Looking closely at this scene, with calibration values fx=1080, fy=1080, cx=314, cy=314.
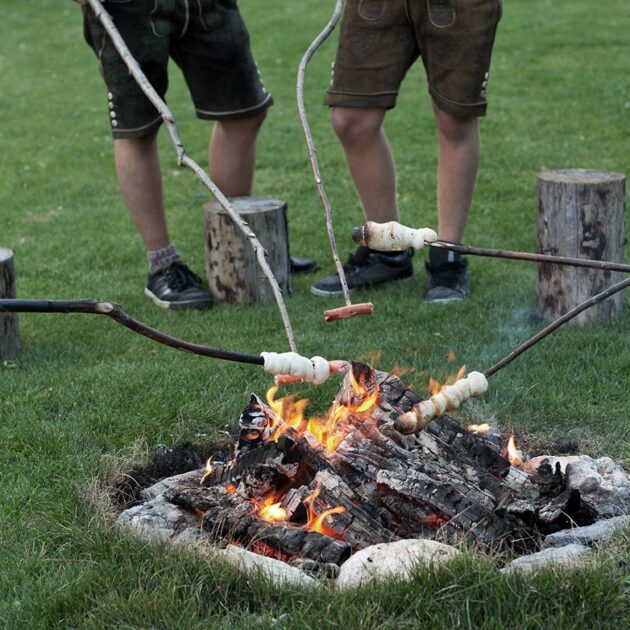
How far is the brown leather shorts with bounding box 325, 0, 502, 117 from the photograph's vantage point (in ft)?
17.0

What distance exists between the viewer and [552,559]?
279 centimetres

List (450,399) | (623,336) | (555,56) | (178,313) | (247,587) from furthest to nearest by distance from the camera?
1. (555,56)
2. (178,313)
3. (623,336)
4. (450,399)
5. (247,587)

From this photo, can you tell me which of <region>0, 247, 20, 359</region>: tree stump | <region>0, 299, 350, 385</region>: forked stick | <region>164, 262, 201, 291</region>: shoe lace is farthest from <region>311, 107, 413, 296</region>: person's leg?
<region>0, 299, 350, 385</region>: forked stick

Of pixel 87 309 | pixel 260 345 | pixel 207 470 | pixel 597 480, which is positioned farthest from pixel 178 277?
pixel 87 309

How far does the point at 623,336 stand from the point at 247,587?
104 inches

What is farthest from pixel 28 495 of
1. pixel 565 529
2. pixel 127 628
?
pixel 565 529

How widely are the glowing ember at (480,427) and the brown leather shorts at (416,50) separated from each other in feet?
6.49

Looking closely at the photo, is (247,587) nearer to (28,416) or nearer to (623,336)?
(28,416)

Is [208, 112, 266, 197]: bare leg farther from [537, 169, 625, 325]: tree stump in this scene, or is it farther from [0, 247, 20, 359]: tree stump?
[537, 169, 625, 325]: tree stump

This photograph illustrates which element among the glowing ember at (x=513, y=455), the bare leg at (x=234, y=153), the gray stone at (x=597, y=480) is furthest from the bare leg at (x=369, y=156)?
the gray stone at (x=597, y=480)

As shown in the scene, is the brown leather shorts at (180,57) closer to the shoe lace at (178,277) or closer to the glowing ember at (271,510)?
the shoe lace at (178,277)

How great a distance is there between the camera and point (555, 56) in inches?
455

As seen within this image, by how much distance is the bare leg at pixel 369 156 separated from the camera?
18.0 ft

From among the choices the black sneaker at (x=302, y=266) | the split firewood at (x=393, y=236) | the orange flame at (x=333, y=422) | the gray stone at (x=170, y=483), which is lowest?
the black sneaker at (x=302, y=266)
